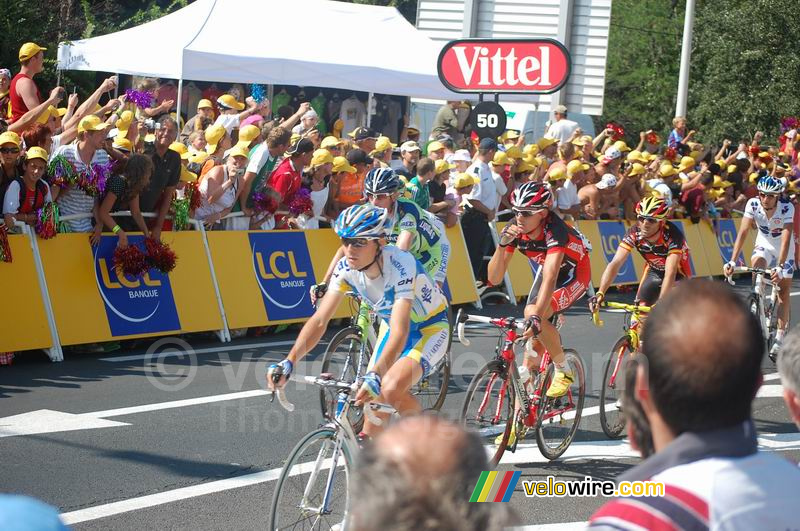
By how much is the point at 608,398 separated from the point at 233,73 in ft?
30.0

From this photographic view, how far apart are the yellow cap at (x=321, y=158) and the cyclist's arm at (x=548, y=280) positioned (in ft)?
18.4

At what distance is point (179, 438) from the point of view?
26.6ft

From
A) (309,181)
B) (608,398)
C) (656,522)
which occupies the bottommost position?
(608,398)

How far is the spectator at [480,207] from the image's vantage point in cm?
1554

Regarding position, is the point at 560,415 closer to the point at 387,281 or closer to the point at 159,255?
the point at 387,281

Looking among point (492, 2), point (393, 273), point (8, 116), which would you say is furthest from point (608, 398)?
point (492, 2)

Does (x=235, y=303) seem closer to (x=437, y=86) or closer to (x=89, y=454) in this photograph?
(x=89, y=454)

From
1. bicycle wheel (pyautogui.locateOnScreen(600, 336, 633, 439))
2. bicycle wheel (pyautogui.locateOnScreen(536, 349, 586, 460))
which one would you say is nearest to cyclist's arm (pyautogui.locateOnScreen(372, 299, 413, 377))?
bicycle wheel (pyautogui.locateOnScreen(536, 349, 586, 460))

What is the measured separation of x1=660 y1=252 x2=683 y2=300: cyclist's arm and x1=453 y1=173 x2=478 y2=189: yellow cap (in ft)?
19.0

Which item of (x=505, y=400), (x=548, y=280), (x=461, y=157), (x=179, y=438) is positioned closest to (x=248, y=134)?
(x=461, y=157)

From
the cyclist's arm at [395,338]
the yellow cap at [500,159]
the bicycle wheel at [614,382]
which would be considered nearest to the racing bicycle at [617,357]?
the bicycle wheel at [614,382]

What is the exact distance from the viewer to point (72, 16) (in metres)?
24.6

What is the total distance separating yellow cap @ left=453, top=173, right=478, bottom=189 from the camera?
49.5 feet

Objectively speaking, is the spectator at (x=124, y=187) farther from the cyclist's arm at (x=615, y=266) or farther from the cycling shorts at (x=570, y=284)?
the cyclist's arm at (x=615, y=266)
